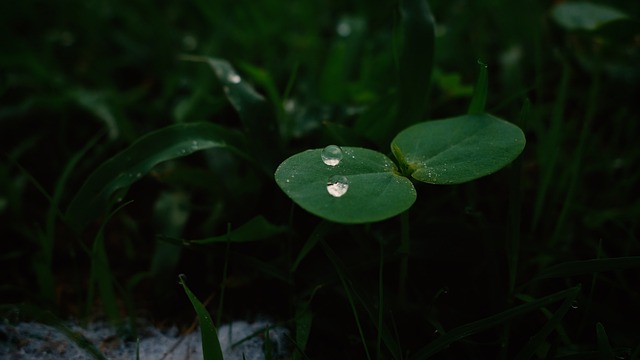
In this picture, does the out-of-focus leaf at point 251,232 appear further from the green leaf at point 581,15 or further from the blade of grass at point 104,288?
the green leaf at point 581,15

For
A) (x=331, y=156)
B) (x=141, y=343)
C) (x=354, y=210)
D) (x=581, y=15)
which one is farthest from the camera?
(x=581, y=15)

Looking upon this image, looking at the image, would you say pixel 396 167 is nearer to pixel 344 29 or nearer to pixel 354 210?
pixel 354 210

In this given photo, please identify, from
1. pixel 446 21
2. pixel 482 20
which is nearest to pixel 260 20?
pixel 446 21

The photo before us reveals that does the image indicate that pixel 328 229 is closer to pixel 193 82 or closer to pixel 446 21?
pixel 193 82

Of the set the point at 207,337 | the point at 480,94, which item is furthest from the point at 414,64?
the point at 207,337

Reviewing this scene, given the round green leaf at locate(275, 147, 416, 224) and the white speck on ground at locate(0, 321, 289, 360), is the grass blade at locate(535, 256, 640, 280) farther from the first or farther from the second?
the white speck on ground at locate(0, 321, 289, 360)

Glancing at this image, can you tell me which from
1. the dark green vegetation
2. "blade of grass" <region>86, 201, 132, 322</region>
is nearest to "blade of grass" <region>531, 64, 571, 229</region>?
the dark green vegetation
